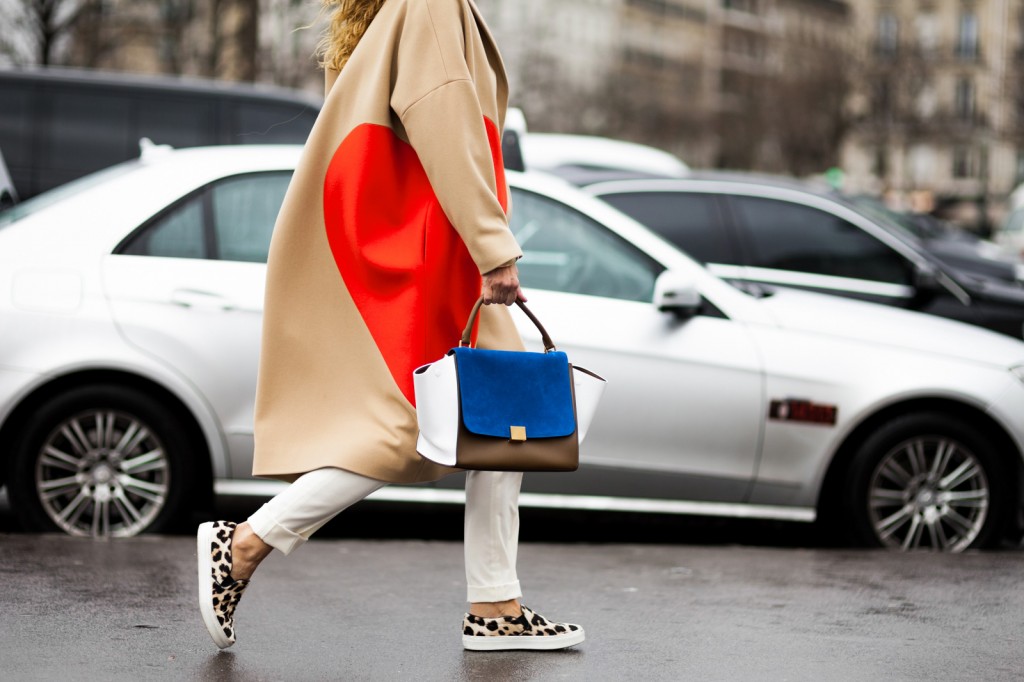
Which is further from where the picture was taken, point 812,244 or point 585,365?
point 812,244

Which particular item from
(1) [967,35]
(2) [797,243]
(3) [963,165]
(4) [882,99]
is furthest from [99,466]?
(3) [963,165]

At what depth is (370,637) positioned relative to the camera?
4453 millimetres

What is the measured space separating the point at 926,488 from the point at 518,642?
2569 millimetres

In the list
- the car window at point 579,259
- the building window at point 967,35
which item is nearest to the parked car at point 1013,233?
the car window at point 579,259

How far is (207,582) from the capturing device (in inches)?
159

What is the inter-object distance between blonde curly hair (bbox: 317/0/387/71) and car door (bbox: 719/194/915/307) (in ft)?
15.3

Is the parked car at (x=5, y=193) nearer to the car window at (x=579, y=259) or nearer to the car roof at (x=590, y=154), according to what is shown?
the car window at (x=579, y=259)

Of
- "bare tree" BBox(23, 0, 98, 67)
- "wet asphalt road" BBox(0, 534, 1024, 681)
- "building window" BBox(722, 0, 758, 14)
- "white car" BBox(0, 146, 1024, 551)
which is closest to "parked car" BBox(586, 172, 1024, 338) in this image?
"white car" BBox(0, 146, 1024, 551)

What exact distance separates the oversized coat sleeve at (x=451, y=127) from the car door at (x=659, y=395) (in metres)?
2.14

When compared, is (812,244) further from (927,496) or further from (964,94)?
(964,94)

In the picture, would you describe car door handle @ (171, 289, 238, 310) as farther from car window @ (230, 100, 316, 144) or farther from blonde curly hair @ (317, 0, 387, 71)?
car window @ (230, 100, 316, 144)

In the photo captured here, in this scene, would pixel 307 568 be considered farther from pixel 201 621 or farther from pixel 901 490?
pixel 901 490

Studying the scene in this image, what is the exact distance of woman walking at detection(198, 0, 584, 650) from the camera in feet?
13.0

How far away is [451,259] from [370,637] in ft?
3.65
